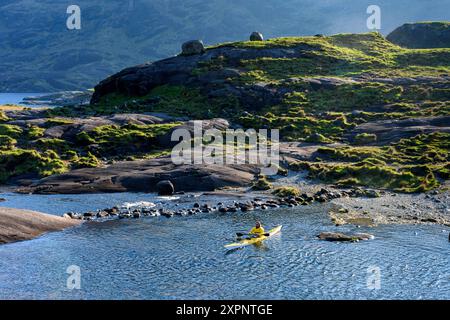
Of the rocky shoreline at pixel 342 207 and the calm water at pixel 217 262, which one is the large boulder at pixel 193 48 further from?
the calm water at pixel 217 262

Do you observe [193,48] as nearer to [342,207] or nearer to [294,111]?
[294,111]

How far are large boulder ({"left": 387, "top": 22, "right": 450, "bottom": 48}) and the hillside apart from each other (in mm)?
21719

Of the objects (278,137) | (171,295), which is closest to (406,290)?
(171,295)

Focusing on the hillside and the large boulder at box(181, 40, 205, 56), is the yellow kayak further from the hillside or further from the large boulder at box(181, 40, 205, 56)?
the large boulder at box(181, 40, 205, 56)

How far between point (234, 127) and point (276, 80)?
28495 millimetres

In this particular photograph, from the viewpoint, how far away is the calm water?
34.9 metres

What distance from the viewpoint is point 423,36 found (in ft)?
589

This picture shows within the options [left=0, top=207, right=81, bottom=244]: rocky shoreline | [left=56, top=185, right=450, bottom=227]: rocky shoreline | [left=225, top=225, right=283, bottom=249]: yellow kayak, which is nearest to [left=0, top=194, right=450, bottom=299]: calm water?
[left=225, top=225, right=283, bottom=249]: yellow kayak

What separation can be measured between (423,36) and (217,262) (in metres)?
162

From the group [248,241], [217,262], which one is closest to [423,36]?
[248,241]

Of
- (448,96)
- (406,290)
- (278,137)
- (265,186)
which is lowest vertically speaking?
(406,290)
